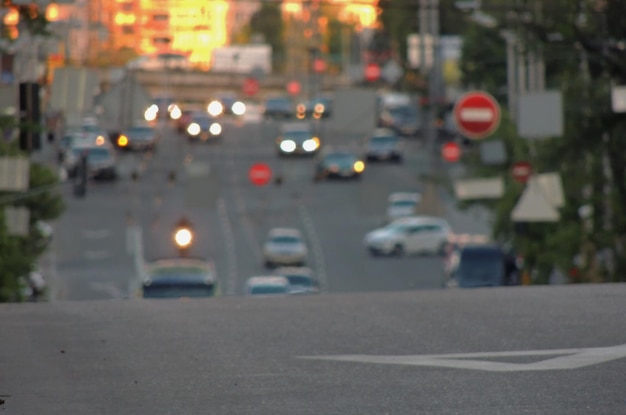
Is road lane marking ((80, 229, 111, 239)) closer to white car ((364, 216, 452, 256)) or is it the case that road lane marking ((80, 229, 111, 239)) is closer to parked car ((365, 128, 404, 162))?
white car ((364, 216, 452, 256))

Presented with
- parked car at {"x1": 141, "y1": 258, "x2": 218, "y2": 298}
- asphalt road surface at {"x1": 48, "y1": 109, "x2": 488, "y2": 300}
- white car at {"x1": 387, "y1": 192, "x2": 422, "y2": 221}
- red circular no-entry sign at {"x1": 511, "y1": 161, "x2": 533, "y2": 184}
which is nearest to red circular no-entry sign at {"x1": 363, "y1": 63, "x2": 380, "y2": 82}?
asphalt road surface at {"x1": 48, "y1": 109, "x2": 488, "y2": 300}

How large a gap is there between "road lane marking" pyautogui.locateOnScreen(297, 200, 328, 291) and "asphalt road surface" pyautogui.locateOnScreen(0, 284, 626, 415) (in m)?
36.1

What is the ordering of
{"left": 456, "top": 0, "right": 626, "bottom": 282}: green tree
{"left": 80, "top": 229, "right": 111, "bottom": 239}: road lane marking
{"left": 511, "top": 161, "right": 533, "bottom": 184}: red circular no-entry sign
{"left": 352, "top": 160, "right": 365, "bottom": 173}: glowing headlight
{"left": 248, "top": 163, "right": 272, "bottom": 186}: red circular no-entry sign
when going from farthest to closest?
{"left": 352, "top": 160, "right": 365, "bottom": 173}: glowing headlight
{"left": 248, "top": 163, "right": 272, "bottom": 186}: red circular no-entry sign
{"left": 80, "top": 229, "right": 111, "bottom": 239}: road lane marking
{"left": 511, "top": 161, "right": 533, "bottom": 184}: red circular no-entry sign
{"left": 456, "top": 0, "right": 626, "bottom": 282}: green tree

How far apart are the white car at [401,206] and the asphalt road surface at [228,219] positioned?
47 centimetres

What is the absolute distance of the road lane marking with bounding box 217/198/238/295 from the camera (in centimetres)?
4937

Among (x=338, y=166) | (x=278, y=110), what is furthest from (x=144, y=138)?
(x=278, y=110)

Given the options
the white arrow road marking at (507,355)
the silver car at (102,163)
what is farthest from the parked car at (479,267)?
the silver car at (102,163)

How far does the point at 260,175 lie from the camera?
71625mm

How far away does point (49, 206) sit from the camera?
46.4 m

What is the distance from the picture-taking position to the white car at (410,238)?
194 ft

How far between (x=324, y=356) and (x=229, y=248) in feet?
157

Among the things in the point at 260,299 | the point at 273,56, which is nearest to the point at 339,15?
the point at 273,56

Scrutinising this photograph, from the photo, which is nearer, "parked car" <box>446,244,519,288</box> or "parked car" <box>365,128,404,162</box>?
"parked car" <box>446,244,519,288</box>

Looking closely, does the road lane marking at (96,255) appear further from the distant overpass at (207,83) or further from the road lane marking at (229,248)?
the distant overpass at (207,83)
